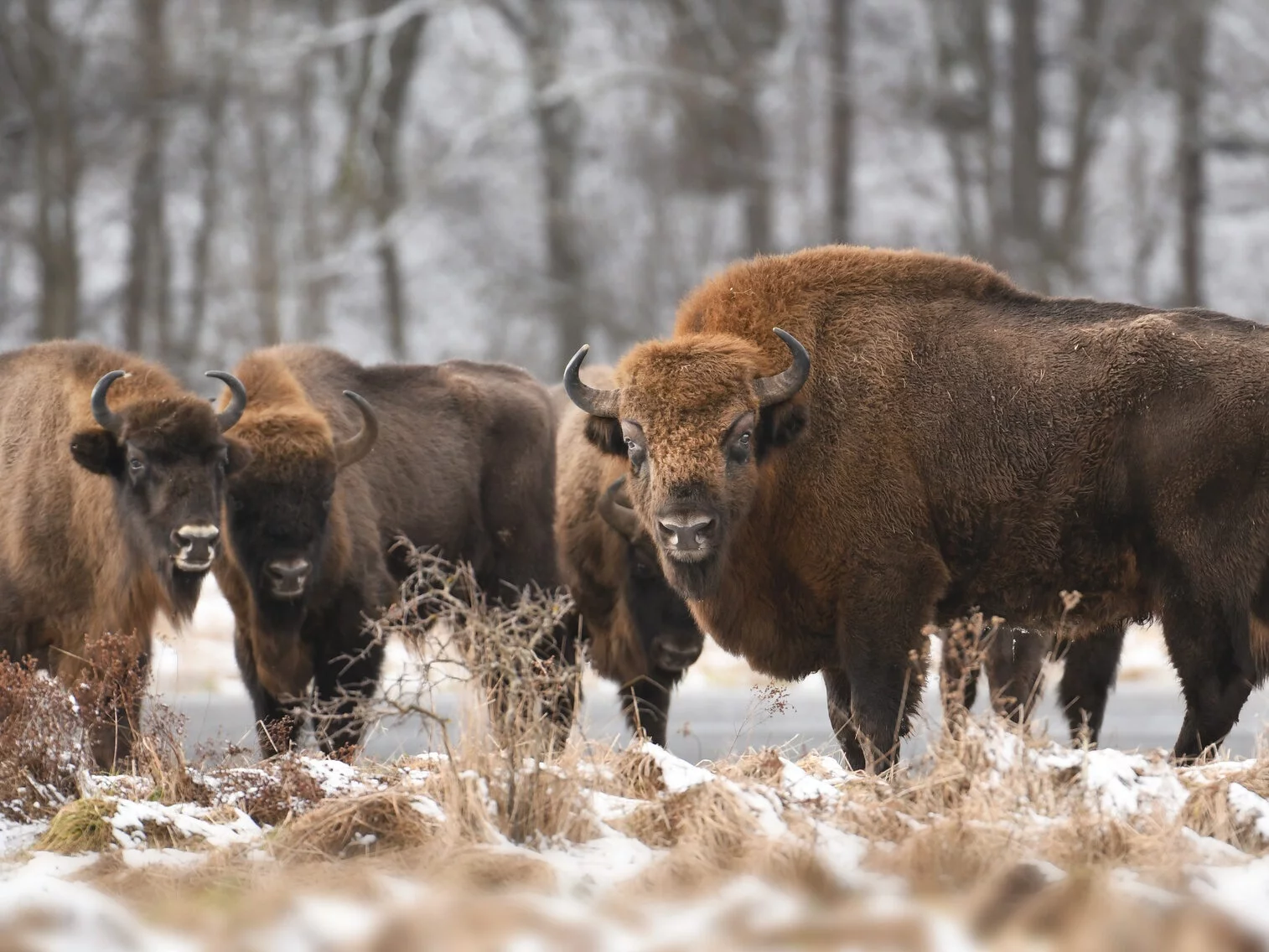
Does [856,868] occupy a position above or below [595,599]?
above

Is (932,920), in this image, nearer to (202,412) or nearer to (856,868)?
(856,868)

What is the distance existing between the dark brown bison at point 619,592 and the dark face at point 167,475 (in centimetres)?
247

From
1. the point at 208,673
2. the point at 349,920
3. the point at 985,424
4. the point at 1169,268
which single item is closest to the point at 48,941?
the point at 349,920

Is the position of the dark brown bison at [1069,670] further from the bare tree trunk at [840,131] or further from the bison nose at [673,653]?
the bare tree trunk at [840,131]

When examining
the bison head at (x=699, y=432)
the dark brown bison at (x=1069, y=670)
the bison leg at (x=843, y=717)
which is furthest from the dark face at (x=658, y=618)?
the bison head at (x=699, y=432)

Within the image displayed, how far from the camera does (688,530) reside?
6938 millimetres

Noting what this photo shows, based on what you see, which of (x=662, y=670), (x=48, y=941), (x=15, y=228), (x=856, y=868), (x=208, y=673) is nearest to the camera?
(x=48, y=941)

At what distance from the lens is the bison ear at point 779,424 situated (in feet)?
24.2

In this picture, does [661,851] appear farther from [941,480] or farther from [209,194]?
[209,194]

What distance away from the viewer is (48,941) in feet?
14.3

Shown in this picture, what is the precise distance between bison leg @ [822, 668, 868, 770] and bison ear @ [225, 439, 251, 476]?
3.35 m

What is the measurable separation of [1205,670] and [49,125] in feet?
73.2

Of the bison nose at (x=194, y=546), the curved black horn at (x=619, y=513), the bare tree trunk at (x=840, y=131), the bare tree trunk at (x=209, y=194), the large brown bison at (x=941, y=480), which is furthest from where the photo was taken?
the bare tree trunk at (x=209, y=194)

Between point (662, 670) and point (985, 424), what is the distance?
3.77 m
